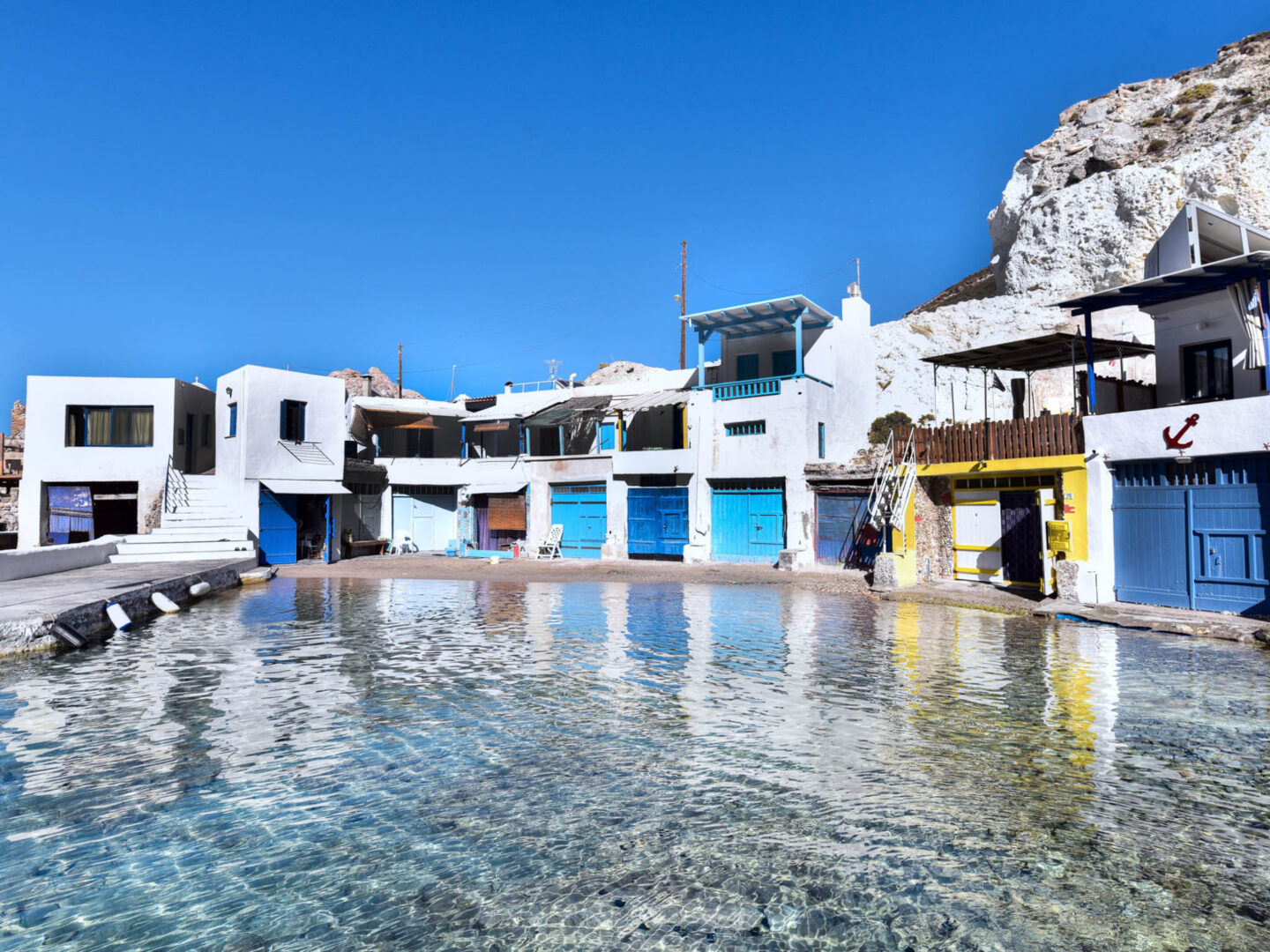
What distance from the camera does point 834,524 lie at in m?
22.0

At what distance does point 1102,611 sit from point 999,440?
191 inches

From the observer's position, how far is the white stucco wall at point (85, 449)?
23703 mm

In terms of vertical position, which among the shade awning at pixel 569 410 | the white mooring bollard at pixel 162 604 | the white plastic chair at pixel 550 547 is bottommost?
the white mooring bollard at pixel 162 604

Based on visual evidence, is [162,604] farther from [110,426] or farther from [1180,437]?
[1180,437]

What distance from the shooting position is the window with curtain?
2422 cm

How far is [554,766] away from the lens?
584cm

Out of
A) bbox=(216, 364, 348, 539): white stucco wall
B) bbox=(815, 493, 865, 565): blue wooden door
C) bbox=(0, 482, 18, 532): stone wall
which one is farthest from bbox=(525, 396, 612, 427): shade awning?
bbox=(0, 482, 18, 532): stone wall

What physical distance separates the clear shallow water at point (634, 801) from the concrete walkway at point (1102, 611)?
1.75m

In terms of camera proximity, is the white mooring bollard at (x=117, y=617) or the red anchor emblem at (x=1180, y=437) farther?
the red anchor emblem at (x=1180, y=437)

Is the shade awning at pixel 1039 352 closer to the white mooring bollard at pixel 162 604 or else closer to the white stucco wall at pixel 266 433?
the white mooring bollard at pixel 162 604

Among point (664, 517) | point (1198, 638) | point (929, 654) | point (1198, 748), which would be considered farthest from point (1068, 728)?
point (664, 517)

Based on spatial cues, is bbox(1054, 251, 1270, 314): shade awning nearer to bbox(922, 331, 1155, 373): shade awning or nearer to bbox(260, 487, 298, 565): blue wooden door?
bbox(922, 331, 1155, 373): shade awning


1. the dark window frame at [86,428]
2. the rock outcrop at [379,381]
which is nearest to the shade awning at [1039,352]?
the dark window frame at [86,428]

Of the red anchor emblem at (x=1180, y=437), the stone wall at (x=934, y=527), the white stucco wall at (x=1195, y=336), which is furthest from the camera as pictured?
the stone wall at (x=934, y=527)
